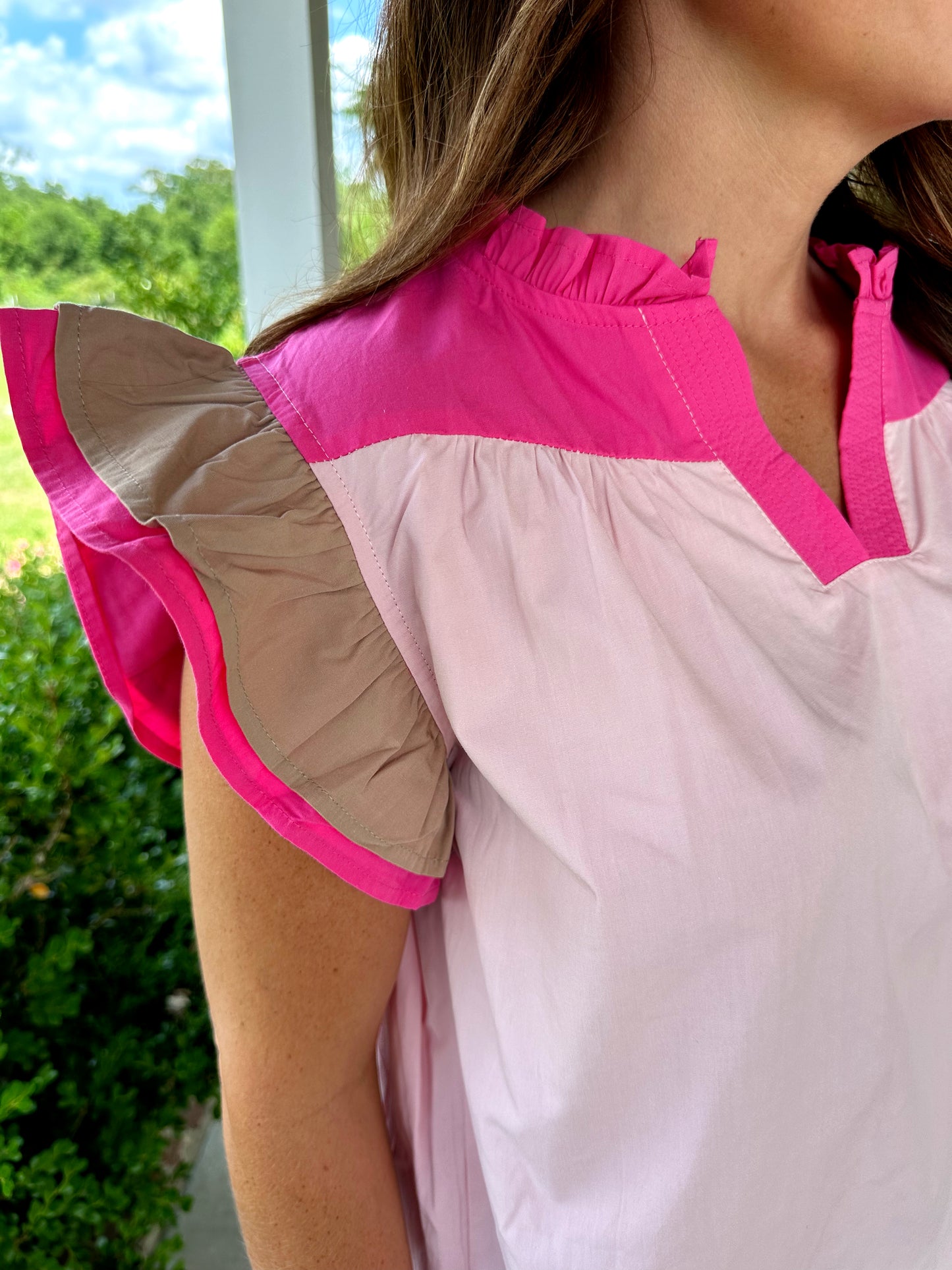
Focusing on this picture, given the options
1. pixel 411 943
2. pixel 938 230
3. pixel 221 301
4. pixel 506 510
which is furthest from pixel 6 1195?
pixel 221 301

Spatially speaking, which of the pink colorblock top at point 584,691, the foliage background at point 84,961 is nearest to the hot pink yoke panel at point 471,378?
the pink colorblock top at point 584,691

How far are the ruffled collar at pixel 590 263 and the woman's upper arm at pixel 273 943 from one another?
0.39m

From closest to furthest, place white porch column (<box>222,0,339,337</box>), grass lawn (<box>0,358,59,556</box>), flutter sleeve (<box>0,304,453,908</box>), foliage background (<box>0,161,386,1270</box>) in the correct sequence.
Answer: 1. flutter sleeve (<box>0,304,453,908</box>)
2. foliage background (<box>0,161,386,1270</box>)
3. white porch column (<box>222,0,339,337</box>)
4. grass lawn (<box>0,358,59,556</box>)

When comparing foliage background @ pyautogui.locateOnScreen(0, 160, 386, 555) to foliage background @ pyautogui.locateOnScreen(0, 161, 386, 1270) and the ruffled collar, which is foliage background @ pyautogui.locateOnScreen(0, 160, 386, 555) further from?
the ruffled collar

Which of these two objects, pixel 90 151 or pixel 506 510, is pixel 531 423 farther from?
pixel 90 151

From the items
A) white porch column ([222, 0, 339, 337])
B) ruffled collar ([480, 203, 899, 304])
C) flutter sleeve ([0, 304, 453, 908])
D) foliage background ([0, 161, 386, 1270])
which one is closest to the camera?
flutter sleeve ([0, 304, 453, 908])

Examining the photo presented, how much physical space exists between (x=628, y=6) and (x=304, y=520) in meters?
0.49

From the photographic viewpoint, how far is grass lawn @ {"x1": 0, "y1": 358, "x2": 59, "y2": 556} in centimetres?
167

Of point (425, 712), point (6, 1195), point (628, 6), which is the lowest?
point (6, 1195)

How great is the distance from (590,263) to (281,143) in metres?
1.01

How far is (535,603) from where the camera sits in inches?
25.6

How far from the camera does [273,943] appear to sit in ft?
2.19

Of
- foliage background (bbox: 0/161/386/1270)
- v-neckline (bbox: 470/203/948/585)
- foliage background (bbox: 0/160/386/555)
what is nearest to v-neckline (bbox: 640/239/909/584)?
v-neckline (bbox: 470/203/948/585)

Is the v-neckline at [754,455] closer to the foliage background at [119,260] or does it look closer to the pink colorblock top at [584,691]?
the pink colorblock top at [584,691]
